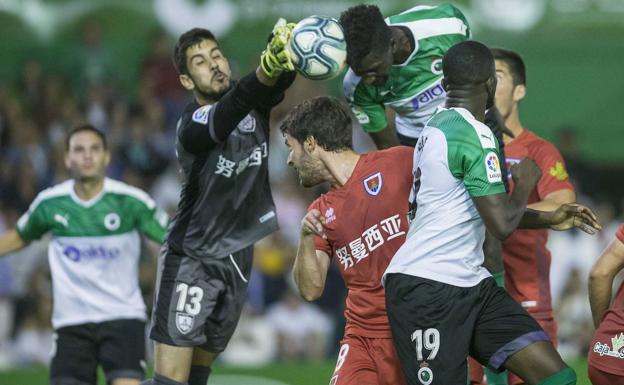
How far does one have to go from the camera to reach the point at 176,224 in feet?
24.6

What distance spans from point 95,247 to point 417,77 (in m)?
2.76

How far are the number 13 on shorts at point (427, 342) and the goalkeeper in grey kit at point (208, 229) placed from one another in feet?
6.20

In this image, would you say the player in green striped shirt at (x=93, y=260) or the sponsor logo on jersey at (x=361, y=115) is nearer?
the sponsor logo on jersey at (x=361, y=115)

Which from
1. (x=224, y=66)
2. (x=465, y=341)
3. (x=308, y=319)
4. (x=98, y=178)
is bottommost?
(x=308, y=319)

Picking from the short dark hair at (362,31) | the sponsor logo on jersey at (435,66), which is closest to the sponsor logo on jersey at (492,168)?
the short dark hair at (362,31)

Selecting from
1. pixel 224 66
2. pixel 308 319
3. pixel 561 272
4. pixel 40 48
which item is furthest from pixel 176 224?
pixel 40 48

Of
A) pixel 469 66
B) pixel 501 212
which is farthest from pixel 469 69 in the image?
pixel 501 212

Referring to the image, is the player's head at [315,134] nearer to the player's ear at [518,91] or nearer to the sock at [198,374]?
the sock at [198,374]

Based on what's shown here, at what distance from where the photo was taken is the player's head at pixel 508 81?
793cm

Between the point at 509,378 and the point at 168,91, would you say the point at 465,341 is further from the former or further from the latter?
the point at 168,91

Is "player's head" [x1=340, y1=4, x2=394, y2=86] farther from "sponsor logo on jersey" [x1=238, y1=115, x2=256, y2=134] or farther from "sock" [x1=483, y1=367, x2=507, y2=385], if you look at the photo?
"sock" [x1=483, y1=367, x2=507, y2=385]

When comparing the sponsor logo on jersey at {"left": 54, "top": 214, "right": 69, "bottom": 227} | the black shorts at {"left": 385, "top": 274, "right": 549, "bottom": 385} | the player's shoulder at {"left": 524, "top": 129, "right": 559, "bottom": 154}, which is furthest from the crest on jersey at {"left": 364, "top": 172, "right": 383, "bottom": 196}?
the sponsor logo on jersey at {"left": 54, "top": 214, "right": 69, "bottom": 227}

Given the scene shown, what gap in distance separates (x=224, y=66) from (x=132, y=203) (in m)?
1.61

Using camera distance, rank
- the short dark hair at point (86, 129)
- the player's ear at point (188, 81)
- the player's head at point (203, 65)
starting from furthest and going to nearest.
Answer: the short dark hair at point (86, 129), the player's ear at point (188, 81), the player's head at point (203, 65)
